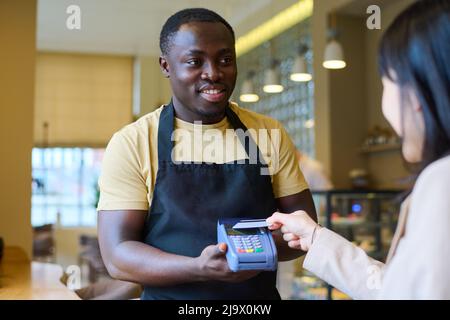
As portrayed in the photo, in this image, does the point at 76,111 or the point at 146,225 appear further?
the point at 76,111

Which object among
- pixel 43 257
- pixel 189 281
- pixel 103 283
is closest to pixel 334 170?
pixel 43 257

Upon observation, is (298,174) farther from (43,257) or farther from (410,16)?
(43,257)

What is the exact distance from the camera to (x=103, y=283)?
1164mm

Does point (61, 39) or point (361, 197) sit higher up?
point (61, 39)

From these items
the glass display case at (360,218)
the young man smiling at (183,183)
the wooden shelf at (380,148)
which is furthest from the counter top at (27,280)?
the wooden shelf at (380,148)

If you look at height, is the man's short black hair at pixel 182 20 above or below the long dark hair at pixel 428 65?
above

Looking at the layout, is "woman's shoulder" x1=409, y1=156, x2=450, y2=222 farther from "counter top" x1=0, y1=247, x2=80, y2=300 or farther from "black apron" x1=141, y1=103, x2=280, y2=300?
"counter top" x1=0, y1=247, x2=80, y2=300

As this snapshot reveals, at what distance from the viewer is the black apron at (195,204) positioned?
831 mm

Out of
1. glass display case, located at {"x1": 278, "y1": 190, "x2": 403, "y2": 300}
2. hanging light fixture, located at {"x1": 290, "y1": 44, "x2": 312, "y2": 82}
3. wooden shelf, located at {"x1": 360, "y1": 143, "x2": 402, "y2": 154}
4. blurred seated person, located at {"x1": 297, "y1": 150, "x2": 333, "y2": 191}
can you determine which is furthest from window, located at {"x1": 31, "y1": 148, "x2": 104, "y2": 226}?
wooden shelf, located at {"x1": 360, "y1": 143, "x2": 402, "y2": 154}

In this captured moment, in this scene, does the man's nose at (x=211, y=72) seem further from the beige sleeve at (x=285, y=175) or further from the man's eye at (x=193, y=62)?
the beige sleeve at (x=285, y=175)

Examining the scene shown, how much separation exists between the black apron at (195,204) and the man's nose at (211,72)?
98 millimetres

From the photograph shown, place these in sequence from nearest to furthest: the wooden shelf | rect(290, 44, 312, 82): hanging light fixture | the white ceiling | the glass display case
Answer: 1. the white ceiling
2. rect(290, 44, 312, 82): hanging light fixture
3. the glass display case
4. the wooden shelf

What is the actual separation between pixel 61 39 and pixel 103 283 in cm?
51

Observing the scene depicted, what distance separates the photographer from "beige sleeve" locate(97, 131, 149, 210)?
812 mm
